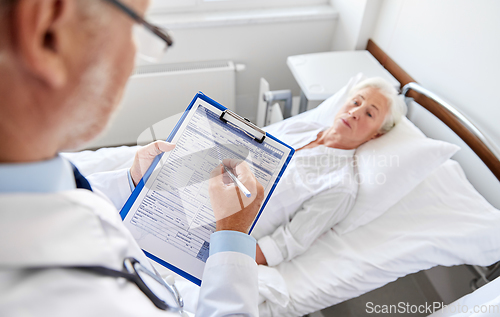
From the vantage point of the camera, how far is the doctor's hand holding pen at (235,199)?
29.0 inches

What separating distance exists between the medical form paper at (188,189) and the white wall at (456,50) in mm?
1141

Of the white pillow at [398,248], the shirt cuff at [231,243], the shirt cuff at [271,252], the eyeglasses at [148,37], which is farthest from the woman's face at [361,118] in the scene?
the eyeglasses at [148,37]

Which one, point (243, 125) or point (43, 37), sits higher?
point (43, 37)

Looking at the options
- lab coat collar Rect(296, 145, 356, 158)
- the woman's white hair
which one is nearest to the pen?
lab coat collar Rect(296, 145, 356, 158)

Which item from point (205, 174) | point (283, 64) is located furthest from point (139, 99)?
point (205, 174)

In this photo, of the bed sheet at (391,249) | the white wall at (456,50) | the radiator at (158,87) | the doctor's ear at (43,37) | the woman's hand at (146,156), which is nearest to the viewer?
the doctor's ear at (43,37)

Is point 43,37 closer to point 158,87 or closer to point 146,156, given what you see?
point 146,156

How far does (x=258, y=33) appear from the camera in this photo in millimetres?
2107

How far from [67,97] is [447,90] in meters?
1.72

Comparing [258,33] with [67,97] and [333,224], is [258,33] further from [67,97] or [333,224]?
[67,97]

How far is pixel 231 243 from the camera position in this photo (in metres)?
0.69

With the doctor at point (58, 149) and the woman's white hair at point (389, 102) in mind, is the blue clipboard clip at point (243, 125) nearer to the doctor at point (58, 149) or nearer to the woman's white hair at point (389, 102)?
the doctor at point (58, 149)

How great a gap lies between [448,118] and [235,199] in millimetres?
1287

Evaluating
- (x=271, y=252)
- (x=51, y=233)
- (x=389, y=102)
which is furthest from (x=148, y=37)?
(x=389, y=102)
